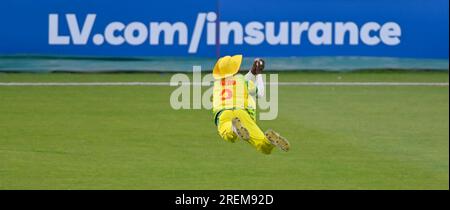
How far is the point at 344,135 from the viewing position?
623 inches

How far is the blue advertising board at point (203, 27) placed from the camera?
68.5 ft

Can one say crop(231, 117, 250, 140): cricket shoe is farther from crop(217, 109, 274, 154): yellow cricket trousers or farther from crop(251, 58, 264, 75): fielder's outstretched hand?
crop(251, 58, 264, 75): fielder's outstretched hand

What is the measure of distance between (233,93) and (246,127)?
391 mm

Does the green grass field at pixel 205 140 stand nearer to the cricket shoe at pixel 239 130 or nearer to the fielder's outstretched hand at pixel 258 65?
the cricket shoe at pixel 239 130

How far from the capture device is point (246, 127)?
11.3m

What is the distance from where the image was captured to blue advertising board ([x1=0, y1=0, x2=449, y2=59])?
20.9 meters

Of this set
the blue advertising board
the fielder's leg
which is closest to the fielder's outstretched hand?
the fielder's leg

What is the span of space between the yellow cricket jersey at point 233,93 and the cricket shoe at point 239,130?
0.93 ft

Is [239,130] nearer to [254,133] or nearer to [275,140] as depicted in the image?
[254,133]

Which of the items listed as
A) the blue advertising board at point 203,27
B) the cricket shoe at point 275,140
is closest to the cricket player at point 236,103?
the cricket shoe at point 275,140

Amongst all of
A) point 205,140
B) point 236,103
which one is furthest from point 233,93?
point 205,140

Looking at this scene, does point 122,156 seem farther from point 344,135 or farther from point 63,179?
point 344,135

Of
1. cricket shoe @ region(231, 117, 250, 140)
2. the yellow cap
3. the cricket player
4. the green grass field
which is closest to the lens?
cricket shoe @ region(231, 117, 250, 140)
